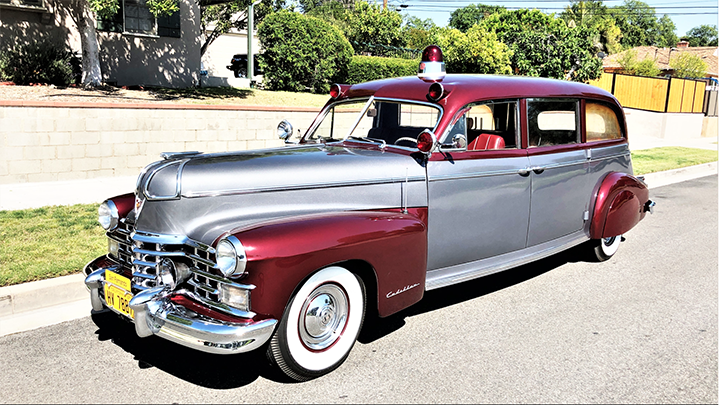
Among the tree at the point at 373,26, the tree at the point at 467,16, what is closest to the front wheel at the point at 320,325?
the tree at the point at 373,26

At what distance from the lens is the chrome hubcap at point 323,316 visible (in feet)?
12.1

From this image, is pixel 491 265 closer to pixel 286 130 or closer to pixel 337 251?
pixel 337 251

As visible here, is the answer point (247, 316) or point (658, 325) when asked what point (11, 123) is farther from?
point (658, 325)

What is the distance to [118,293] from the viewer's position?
12.4 feet

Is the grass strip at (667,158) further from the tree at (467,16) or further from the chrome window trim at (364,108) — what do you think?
the tree at (467,16)

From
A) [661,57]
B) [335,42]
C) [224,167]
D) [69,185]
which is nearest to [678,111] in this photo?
[335,42]

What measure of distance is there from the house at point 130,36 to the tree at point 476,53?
8161 millimetres

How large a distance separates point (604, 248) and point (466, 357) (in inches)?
121

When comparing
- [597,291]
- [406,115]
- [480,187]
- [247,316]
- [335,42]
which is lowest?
[597,291]

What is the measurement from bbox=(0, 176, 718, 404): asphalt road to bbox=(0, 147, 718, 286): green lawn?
83 cm

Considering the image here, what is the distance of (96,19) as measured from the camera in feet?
47.9

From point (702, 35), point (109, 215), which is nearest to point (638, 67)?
point (109, 215)

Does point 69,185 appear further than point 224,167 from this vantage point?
Yes

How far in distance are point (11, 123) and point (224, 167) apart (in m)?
6.81
